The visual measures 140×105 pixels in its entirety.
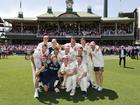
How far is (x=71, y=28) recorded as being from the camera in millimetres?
80688

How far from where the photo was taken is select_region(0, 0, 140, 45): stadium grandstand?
7750 cm

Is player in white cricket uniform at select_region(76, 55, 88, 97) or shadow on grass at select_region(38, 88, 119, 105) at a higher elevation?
player in white cricket uniform at select_region(76, 55, 88, 97)

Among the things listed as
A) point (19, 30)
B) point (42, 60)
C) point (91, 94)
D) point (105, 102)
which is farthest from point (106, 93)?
point (19, 30)

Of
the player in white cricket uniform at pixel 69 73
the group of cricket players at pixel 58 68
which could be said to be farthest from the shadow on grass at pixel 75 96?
the player in white cricket uniform at pixel 69 73

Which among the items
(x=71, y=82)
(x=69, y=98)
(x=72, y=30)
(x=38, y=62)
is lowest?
(x=69, y=98)

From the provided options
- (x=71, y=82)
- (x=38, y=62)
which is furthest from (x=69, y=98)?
(x=38, y=62)

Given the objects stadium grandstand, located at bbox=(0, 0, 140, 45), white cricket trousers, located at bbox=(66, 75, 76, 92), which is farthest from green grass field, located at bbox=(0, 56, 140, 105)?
stadium grandstand, located at bbox=(0, 0, 140, 45)

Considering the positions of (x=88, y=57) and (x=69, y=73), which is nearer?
(x=69, y=73)

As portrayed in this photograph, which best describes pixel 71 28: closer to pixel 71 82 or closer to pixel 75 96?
pixel 71 82

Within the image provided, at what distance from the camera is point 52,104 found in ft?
43.8

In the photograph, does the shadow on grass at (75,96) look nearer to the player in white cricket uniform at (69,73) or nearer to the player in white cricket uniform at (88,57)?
the player in white cricket uniform at (69,73)

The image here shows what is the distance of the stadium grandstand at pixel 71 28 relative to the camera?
254 feet

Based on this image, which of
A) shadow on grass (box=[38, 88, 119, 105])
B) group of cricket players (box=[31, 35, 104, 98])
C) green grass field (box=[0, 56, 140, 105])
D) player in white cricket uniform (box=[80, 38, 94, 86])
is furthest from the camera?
player in white cricket uniform (box=[80, 38, 94, 86])

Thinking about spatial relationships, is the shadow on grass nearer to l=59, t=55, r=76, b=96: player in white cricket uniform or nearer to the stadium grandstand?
l=59, t=55, r=76, b=96: player in white cricket uniform
